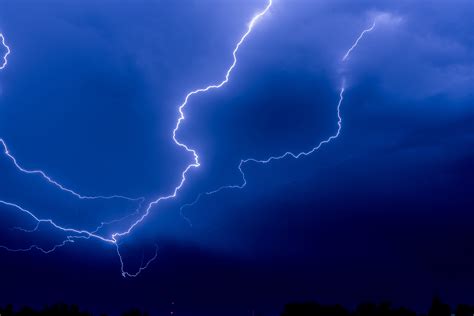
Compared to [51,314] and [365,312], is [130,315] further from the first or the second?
[365,312]

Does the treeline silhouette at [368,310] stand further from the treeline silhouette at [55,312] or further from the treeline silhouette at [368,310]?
the treeline silhouette at [55,312]

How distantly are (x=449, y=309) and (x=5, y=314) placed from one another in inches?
1266

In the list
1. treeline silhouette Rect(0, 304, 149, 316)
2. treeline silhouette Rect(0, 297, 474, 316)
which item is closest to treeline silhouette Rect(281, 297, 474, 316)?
treeline silhouette Rect(0, 297, 474, 316)

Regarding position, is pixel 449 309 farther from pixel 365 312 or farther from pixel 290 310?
pixel 290 310

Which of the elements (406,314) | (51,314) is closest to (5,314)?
(51,314)

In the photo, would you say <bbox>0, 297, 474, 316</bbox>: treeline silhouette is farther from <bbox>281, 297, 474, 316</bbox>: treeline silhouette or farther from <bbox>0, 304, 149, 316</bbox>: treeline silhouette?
<bbox>0, 304, 149, 316</bbox>: treeline silhouette

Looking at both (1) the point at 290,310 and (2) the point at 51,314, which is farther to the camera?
(2) the point at 51,314

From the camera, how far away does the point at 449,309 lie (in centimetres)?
2920

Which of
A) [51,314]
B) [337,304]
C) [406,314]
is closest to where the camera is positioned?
[406,314]

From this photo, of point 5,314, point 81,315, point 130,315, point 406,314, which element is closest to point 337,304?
point 406,314

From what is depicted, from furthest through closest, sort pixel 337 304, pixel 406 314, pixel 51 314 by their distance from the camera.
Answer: pixel 51 314, pixel 337 304, pixel 406 314

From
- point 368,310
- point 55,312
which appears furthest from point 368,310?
Result: point 55,312

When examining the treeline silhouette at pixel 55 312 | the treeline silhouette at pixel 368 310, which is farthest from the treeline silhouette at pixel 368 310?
the treeline silhouette at pixel 55 312

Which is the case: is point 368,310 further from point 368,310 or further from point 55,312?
point 55,312
